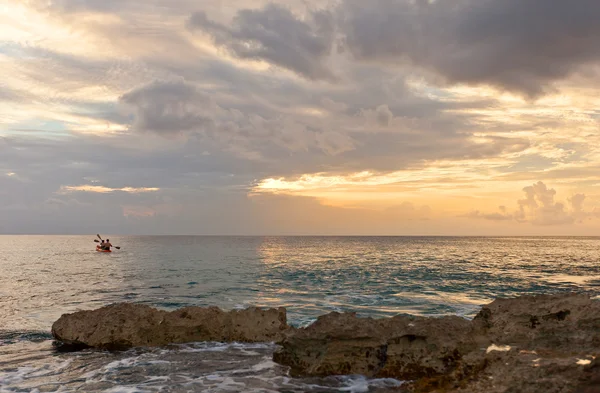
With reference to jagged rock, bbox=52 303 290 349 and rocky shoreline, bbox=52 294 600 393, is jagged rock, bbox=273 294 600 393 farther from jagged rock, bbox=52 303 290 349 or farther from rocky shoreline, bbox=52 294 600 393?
jagged rock, bbox=52 303 290 349

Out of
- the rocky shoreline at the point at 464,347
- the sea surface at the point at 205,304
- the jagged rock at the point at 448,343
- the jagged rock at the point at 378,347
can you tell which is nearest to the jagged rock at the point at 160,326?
the rocky shoreline at the point at 464,347

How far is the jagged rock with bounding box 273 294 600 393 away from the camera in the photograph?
10126 mm

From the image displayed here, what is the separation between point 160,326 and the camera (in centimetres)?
1628

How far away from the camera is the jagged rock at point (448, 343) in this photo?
1013cm

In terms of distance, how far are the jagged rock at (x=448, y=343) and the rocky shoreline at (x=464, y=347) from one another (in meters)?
0.02

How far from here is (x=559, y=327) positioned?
11.9m

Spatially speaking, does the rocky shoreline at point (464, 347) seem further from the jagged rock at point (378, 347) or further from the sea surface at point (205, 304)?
the sea surface at point (205, 304)

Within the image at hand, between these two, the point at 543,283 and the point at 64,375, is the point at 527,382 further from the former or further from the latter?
the point at 543,283

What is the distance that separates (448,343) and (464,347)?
0.45 metres

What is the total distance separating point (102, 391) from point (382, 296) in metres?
22.3

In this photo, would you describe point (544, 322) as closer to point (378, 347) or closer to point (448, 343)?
point (448, 343)

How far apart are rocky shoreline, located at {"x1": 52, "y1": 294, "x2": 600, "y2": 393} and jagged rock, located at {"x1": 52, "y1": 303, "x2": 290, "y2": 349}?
0.22 metres

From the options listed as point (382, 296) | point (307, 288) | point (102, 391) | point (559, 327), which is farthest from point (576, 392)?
point (307, 288)

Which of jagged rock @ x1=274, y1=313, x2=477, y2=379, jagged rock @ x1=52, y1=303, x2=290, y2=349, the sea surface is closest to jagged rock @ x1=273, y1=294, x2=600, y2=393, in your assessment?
jagged rock @ x1=274, y1=313, x2=477, y2=379
